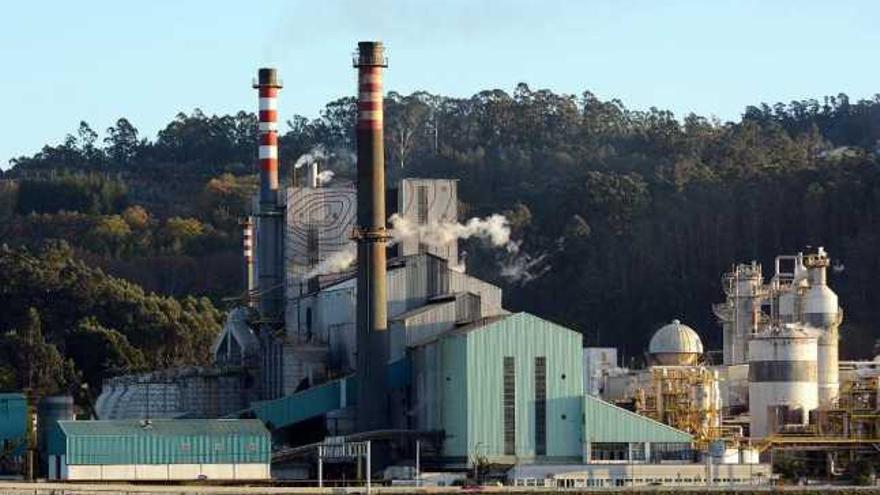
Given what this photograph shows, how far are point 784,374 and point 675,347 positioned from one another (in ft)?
17.7

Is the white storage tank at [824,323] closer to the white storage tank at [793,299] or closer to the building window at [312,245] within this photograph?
the white storage tank at [793,299]

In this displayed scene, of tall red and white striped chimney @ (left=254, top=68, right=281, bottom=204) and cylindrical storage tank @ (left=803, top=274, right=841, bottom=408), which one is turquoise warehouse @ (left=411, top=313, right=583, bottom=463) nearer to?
cylindrical storage tank @ (left=803, top=274, right=841, bottom=408)

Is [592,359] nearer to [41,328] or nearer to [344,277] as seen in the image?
[344,277]

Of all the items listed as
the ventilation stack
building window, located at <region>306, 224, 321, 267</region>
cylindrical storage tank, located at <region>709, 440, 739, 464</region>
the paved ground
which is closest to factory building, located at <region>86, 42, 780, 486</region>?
building window, located at <region>306, 224, 321, 267</region>

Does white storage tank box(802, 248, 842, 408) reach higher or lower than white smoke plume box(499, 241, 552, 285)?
lower

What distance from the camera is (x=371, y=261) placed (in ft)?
282

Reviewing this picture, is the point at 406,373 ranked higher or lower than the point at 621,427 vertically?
higher

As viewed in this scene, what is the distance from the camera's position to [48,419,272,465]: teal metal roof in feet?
263

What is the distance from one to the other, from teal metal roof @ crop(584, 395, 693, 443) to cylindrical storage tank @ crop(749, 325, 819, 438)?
5.67 metres

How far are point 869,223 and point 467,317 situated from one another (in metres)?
56.9

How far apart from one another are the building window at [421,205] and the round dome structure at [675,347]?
11532 mm

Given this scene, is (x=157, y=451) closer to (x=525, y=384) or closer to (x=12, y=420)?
(x=12, y=420)

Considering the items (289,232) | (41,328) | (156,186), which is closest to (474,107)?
(156,186)

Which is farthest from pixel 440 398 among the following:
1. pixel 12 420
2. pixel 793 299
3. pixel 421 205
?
pixel 793 299
